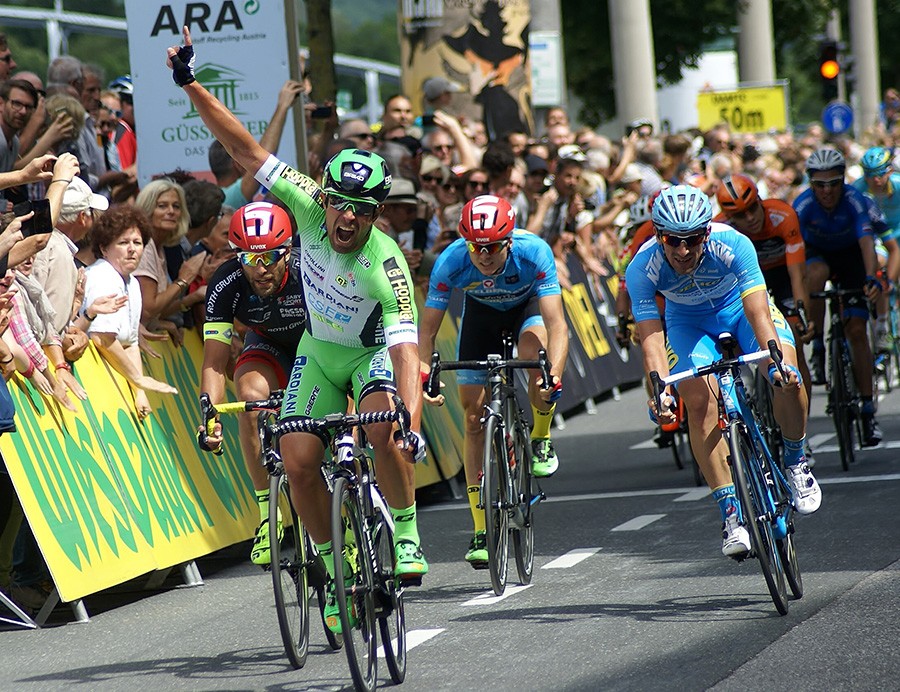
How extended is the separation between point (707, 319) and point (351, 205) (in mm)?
2525

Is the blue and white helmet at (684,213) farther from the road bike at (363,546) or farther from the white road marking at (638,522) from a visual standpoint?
the white road marking at (638,522)

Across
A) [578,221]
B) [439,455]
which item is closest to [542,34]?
[578,221]

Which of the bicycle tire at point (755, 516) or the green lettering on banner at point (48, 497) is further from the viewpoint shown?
the green lettering on banner at point (48, 497)

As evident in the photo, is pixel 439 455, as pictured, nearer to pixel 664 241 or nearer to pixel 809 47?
pixel 664 241

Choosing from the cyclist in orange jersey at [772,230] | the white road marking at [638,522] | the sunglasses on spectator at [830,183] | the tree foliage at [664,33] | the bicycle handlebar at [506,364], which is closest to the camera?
the bicycle handlebar at [506,364]

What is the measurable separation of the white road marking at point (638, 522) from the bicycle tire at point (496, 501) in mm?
1695

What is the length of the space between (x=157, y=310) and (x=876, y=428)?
19.8ft

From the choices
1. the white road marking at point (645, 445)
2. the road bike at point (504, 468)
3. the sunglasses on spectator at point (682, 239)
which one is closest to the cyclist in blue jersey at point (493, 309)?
the road bike at point (504, 468)

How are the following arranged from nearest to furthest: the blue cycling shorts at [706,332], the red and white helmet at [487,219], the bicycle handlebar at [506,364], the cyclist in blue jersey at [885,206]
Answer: the blue cycling shorts at [706,332]
the bicycle handlebar at [506,364]
the red and white helmet at [487,219]
the cyclist in blue jersey at [885,206]

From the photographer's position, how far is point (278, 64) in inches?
479

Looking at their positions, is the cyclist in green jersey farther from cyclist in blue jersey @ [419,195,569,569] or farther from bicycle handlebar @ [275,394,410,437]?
cyclist in blue jersey @ [419,195,569,569]

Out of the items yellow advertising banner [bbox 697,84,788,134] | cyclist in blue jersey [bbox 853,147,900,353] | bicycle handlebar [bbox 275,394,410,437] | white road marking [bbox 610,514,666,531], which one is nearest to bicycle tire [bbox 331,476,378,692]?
bicycle handlebar [bbox 275,394,410,437]

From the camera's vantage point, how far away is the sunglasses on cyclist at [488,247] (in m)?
9.26

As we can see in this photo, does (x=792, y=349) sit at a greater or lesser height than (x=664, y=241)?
lesser
